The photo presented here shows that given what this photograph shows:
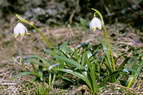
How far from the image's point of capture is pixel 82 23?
507cm

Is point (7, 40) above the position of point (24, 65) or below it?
above

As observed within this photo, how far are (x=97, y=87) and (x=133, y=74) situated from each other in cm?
40

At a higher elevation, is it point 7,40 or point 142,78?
point 7,40

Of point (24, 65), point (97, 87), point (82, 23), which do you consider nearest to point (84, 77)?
point (97, 87)

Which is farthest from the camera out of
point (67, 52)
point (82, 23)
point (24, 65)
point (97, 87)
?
point (82, 23)

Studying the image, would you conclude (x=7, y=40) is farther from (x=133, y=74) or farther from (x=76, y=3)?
(x=133, y=74)

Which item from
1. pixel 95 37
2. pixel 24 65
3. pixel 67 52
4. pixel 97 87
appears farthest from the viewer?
pixel 95 37

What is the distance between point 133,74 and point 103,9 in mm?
2862

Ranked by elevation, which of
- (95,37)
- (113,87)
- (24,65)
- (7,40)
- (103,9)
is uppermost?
(103,9)

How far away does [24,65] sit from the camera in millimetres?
3531

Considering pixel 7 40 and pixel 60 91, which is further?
pixel 7 40

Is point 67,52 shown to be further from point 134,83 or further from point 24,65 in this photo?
point 134,83

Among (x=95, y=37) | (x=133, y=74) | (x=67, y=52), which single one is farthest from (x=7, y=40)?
(x=133, y=74)

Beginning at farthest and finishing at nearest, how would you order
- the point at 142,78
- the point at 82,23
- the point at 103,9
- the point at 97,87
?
the point at 103,9, the point at 82,23, the point at 142,78, the point at 97,87
